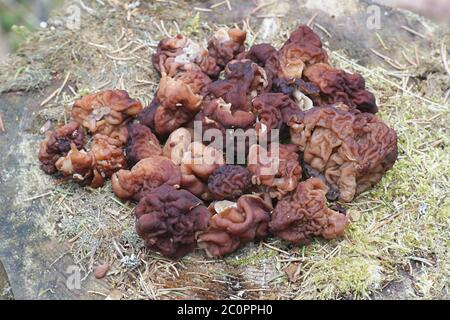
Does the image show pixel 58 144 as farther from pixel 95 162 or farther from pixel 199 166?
pixel 199 166

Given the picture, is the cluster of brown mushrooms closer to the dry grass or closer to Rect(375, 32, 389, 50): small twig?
the dry grass

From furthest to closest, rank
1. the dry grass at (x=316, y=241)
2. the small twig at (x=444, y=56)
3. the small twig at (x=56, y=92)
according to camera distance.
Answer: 1. the small twig at (x=444, y=56)
2. the small twig at (x=56, y=92)
3. the dry grass at (x=316, y=241)

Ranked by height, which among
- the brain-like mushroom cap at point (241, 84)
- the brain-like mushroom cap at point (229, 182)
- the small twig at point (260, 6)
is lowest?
the brain-like mushroom cap at point (229, 182)

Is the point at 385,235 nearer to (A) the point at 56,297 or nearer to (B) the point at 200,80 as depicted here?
(B) the point at 200,80

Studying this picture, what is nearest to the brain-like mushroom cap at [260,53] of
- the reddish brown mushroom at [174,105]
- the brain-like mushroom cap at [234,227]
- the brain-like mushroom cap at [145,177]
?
the reddish brown mushroom at [174,105]

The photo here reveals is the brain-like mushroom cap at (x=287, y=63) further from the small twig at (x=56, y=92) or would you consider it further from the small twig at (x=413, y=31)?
the small twig at (x=56, y=92)

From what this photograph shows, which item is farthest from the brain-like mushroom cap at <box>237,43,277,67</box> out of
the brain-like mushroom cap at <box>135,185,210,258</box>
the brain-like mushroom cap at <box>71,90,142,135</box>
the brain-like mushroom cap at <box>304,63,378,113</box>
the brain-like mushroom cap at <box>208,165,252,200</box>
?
the brain-like mushroom cap at <box>135,185,210,258</box>
